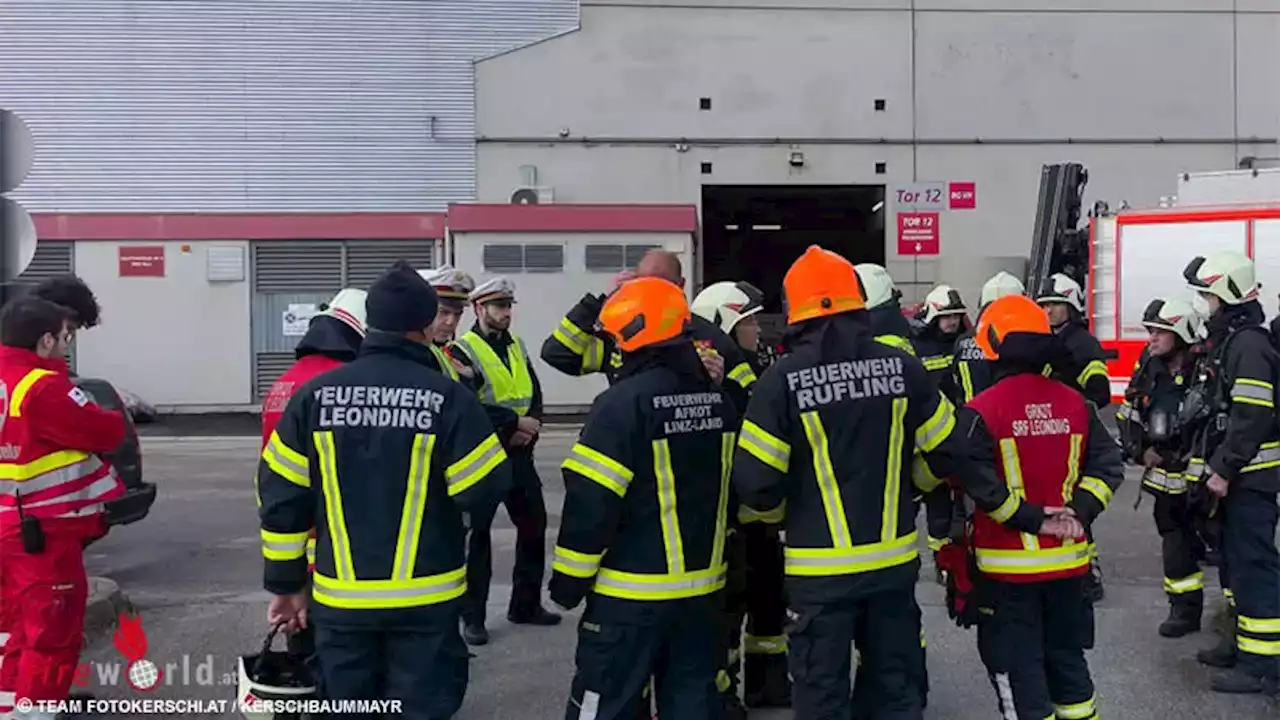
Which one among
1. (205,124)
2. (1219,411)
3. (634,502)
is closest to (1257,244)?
(1219,411)

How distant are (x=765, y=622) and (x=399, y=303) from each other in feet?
7.62

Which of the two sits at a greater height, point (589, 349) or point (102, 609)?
point (589, 349)

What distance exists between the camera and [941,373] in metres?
7.08

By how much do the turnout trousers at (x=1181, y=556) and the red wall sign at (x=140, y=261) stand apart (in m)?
15.7

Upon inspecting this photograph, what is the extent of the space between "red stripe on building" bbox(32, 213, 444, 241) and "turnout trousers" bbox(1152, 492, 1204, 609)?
14.1 metres

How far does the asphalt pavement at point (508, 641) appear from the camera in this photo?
15.8 ft

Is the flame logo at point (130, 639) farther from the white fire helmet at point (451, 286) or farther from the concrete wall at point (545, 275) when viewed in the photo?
the concrete wall at point (545, 275)

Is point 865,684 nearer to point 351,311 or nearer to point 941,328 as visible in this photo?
point 351,311

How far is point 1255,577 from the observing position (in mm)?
4797

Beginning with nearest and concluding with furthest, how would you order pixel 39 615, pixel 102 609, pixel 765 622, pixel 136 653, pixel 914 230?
pixel 39 615
pixel 765 622
pixel 136 653
pixel 102 609
pixel 914 230

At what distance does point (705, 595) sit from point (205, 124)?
690 inches

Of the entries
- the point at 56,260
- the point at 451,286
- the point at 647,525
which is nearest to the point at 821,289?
the point at 647,525

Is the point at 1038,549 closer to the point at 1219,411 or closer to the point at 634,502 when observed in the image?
the point at 634,502

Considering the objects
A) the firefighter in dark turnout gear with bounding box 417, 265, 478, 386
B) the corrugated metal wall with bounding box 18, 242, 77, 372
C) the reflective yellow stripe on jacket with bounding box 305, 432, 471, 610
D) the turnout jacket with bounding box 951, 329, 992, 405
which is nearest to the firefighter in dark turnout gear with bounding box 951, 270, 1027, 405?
the turnout jacket with bounding box 951, 329, 992, 405
